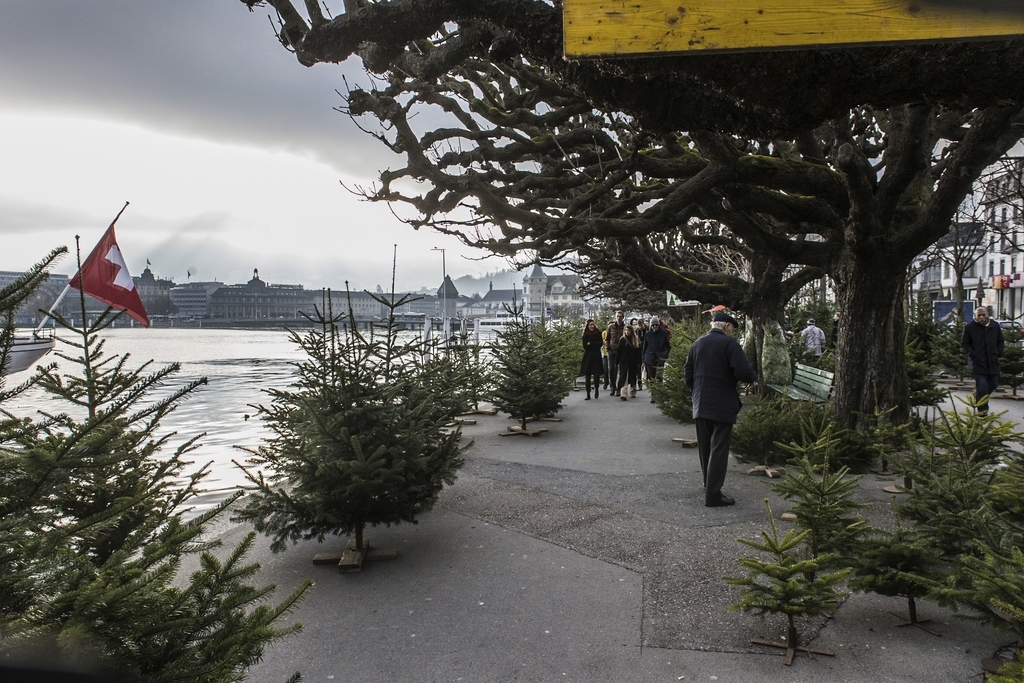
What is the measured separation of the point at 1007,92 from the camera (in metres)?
3.58

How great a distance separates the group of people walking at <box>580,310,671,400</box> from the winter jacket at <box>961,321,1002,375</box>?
6986 millimetres

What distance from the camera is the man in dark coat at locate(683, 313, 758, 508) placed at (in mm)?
7887

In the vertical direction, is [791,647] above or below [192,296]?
below

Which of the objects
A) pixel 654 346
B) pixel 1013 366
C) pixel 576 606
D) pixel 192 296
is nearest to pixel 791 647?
pixel 576 606

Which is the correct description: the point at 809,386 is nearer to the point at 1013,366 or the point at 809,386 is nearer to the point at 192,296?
the point at 1013,366

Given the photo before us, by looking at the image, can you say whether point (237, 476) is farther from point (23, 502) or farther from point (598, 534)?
point (23, 502)

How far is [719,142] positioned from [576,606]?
6.33 m

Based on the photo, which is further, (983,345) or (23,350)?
(983,345)

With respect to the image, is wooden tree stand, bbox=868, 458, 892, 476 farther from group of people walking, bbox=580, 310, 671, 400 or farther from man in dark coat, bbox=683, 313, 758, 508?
group of people walking, bbox=580, 310, 671, 400

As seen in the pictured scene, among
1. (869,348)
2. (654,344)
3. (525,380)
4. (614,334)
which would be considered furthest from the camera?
(654,344)

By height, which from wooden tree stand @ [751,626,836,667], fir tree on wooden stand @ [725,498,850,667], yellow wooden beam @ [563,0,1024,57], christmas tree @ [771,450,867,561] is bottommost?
wooden tree stand @ [751,626,836,667]

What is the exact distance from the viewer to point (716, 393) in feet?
26.9

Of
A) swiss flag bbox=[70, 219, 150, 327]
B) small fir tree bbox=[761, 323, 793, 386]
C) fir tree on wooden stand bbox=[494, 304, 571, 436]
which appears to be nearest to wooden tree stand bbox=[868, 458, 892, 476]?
small fir tree bbox=[761, 323, 793, 386]

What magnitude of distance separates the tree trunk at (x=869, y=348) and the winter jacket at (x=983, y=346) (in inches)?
161
